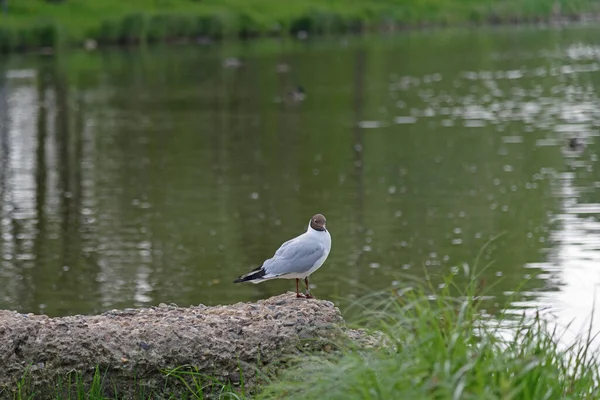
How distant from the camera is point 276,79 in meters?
44.8

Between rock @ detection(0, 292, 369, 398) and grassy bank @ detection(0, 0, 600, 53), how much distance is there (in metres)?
57.5

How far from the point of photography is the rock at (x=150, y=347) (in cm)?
791

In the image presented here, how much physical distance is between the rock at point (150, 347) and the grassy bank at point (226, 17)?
189ft

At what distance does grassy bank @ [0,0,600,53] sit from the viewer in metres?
67.7

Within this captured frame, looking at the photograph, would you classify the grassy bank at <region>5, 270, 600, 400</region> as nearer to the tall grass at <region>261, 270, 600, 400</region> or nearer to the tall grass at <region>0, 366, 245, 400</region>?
the tall grass at <region>261, 270, 600, 400</region>

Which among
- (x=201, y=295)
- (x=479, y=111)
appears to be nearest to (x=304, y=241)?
(x=201, y=295)

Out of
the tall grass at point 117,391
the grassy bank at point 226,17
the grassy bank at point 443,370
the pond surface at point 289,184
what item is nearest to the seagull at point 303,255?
the tall grass at point 117,391

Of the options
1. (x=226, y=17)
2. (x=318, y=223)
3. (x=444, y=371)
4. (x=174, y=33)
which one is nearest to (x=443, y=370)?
(x=444, y=371)

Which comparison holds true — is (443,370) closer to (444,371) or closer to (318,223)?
(444,371)

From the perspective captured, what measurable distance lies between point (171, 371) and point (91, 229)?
35.6 feet

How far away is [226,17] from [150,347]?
224ft

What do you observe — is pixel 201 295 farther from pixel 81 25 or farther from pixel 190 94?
pixel 81 25

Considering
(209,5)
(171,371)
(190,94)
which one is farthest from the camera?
(209,5)

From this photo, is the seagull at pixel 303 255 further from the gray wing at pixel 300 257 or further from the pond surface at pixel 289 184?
the pond surface at pixel 289 184
